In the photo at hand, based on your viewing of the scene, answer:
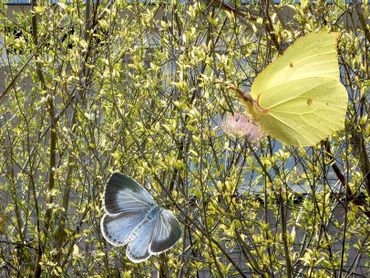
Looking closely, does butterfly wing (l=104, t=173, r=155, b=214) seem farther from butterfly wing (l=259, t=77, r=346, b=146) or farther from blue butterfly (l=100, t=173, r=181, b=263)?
butterfly wing (l=259, t=77, r=346, b=146)

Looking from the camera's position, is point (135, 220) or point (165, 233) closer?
point (165, 233)

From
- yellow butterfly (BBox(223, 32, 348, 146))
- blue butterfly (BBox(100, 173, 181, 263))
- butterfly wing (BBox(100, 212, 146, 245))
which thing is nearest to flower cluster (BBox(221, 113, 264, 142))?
yellow butterfly (BBox(223, 32, 348, 146))

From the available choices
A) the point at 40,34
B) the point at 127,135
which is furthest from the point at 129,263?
the point at 40,34

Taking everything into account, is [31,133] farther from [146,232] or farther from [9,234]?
[146,232]

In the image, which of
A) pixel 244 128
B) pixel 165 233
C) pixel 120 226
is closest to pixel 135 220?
pixel 120 226

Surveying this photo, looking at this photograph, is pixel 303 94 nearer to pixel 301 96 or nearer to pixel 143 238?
pixel 301 96
